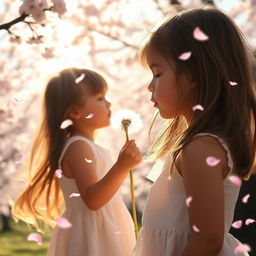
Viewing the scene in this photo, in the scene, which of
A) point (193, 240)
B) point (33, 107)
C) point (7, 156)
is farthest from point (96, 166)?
point (7, 156)

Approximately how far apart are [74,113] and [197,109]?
130cm

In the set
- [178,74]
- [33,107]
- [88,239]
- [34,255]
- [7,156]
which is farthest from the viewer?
[7,156]

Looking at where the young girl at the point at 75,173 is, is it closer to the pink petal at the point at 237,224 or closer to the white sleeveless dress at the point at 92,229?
the white sleeveless dress at the point at 92,229

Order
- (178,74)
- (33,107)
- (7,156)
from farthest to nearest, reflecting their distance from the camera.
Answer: (7,156) < (33,107) < (178,74)

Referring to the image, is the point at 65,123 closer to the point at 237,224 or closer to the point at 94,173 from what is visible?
the point at 94,173

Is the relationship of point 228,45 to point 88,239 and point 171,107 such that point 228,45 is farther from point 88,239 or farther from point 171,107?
point 88,239

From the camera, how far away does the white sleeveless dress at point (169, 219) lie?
2.59 metres

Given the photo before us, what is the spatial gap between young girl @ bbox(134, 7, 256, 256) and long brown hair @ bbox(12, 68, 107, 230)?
3.53 feet

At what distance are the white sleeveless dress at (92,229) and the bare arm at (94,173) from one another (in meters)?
0.07

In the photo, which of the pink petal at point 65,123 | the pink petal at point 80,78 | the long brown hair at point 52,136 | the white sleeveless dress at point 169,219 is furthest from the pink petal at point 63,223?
the white sleeveless dress at point 169,219

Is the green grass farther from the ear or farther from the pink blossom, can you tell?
the ear

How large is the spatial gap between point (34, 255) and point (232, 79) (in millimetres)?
8263

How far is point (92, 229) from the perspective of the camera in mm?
3637

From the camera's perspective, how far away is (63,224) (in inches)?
145
